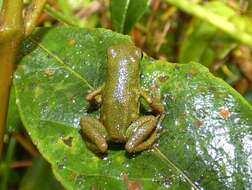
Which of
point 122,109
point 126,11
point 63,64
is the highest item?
point 126,11

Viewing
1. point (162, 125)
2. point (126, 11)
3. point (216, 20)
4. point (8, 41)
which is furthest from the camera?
point (216, 20)

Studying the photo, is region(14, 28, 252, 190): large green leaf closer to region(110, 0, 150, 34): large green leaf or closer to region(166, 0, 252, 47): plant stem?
region(110, 0, 150, 34): large green leaf

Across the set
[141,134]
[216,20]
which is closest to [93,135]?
[141,134]

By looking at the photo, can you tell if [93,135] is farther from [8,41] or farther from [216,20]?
[216,20]

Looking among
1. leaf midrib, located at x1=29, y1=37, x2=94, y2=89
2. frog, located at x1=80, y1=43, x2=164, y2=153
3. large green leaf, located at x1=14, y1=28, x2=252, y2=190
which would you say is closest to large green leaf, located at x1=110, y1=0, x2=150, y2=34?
frog, located at x1=80, y1=43, x2=164, y2=153

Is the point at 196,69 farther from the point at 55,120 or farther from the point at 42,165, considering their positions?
the point at 42,165

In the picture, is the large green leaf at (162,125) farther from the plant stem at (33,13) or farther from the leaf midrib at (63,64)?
the plant stem at (33,13)
